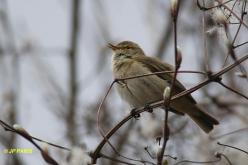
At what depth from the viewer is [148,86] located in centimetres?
527

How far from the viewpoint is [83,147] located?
11.1 ft

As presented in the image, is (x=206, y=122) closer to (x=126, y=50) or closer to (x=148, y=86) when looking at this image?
(x=148, y=86)

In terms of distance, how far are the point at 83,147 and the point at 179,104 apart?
7.62 feet

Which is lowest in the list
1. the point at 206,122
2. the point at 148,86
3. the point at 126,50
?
the point at 206,122

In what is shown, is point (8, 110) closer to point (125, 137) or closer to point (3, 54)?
point (125, 137)

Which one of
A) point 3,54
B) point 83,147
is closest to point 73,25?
point 3,54

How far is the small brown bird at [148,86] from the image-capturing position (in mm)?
5262

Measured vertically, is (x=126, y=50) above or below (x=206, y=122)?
above

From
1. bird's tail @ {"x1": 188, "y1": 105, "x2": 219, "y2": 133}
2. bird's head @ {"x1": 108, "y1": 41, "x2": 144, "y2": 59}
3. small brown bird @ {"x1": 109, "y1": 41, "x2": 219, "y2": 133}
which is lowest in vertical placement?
bird's tail @ {"x1": 188, "y1": 105, "x2": 219, "y2": 133}

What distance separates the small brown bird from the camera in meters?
5.26

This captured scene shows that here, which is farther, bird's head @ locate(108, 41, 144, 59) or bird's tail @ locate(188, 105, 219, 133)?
bird's head @ locate(108, 41, 144, 59)

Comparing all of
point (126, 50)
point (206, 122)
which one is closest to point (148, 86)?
point (206, 122)

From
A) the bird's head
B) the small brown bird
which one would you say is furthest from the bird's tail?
the bird's head

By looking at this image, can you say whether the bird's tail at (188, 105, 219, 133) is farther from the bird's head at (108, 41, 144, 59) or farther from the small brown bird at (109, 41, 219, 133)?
the bird's head at (108, 41, 144, 59)
